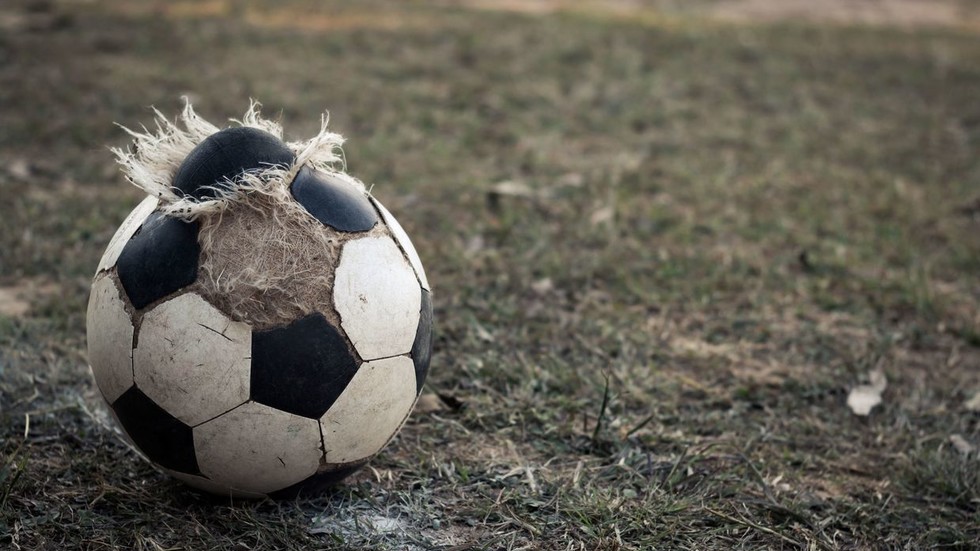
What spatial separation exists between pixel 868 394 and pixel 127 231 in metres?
2.45

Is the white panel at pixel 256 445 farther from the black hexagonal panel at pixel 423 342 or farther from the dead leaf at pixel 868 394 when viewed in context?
the dead leaf at pixel 868 394

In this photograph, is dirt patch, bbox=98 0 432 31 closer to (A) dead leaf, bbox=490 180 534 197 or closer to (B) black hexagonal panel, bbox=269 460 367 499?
(A) dead leaf, bbox=490 180 534 197

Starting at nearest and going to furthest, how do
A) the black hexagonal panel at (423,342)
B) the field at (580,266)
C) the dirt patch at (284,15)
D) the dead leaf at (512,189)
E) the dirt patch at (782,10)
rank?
the black hexagonal panel at (423,342), the field at (580,266), the dead leaf at (512,189), the dirt patch at (284,15), the dirt patch at (782,10)

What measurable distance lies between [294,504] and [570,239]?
7.55ft

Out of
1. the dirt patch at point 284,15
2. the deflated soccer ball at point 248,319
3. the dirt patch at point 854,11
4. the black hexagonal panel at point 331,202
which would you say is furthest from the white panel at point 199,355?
the dirt patch at point 854,11

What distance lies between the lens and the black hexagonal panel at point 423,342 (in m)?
2.51

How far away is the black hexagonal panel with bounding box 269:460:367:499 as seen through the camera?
2.45 metres

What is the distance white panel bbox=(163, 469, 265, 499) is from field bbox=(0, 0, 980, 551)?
47mm

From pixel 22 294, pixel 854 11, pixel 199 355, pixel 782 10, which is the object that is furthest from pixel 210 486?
pixel 854 11

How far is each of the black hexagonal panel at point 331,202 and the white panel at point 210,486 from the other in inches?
27.4

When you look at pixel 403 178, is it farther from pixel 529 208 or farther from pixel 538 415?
pixel 538 415

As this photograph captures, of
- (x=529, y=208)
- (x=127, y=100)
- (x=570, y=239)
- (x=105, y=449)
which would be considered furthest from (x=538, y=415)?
(x=127, y=100)

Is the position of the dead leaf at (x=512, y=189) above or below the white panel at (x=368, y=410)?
below

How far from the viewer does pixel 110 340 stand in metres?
2.36
